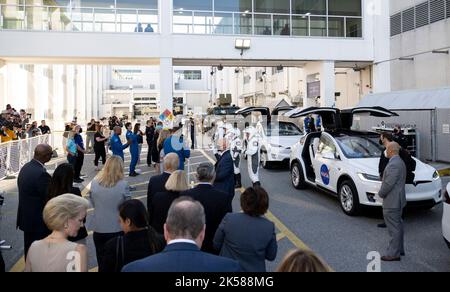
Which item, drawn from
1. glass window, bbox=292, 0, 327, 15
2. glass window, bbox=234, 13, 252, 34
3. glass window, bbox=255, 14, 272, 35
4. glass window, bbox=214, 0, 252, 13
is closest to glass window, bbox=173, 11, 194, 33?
glass window, bbox=214, 0, 252, 13

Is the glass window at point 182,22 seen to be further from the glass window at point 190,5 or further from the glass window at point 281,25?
the glass window at point 281,25

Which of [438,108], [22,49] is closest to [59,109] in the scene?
[22,49]

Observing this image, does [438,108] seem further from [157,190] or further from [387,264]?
[157,190]

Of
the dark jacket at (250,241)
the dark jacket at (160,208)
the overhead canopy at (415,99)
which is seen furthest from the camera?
the overhead canopy at (415,99)

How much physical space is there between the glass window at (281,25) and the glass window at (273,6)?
0.36m

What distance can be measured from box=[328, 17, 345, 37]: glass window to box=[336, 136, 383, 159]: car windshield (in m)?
13.5

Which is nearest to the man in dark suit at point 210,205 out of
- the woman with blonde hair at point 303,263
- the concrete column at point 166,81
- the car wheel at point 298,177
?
the woman with blonde hair at point 303,263

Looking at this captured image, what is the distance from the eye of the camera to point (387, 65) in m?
21.0

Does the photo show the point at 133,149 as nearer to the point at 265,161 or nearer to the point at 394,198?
the point at 265,161

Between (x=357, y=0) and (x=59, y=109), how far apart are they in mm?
26847

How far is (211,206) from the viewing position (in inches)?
157

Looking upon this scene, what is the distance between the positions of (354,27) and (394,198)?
59.6ft

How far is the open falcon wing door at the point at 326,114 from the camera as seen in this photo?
995cm

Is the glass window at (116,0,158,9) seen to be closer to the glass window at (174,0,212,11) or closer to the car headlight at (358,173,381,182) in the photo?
the glass window at (174,0,212,11)
